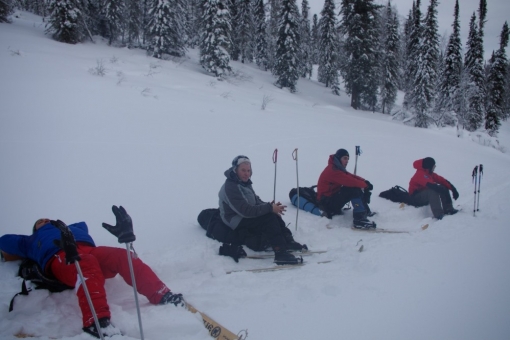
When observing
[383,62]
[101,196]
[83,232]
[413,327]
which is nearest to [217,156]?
[101,196]

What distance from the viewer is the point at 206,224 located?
15.5ft

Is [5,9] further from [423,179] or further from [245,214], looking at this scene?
[423,179]

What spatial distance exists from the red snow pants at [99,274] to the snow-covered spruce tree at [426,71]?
1073 inches

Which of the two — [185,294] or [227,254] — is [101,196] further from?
[185,294]

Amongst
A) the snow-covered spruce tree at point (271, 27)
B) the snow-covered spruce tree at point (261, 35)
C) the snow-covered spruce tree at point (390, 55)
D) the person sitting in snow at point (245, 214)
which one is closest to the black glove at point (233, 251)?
the person sitting in snow at point (245, 214)

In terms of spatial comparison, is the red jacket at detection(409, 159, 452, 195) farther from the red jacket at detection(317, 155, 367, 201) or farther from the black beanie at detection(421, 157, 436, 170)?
the red jacket at detection(317, 155, 367, 201)

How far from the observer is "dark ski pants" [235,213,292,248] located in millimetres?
3998

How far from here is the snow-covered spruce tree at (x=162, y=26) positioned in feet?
72.9

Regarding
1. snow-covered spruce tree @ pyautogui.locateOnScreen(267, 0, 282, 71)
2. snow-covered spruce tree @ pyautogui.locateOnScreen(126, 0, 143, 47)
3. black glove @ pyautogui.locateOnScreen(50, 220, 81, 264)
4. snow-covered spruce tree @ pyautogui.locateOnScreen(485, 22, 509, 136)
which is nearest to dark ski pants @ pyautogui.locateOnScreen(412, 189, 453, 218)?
black glove @ pyautogui.locateOnScreen(50, 220, 81, 264)

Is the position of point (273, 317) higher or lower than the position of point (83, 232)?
lower

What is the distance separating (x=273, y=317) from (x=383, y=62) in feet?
110

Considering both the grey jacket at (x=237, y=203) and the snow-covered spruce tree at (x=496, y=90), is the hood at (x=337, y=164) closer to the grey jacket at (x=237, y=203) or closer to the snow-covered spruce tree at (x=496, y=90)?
the grey jacket at (x=237, y=203)

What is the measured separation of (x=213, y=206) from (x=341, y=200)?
239 centimetres

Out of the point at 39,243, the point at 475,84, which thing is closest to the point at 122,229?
the point at 39,243
